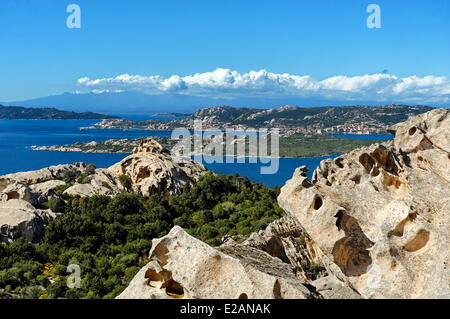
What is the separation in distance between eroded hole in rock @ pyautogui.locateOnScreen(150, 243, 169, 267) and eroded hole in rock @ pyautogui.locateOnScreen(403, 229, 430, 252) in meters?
3.69

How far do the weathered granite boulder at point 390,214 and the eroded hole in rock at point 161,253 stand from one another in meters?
2.56

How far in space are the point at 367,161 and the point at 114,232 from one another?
13.9 meters

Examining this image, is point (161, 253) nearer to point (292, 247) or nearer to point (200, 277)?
point (200, 277)

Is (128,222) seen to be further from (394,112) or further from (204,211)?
(394,112)

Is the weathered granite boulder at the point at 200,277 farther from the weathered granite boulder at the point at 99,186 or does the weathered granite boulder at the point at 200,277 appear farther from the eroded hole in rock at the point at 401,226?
the weathered granite boulder at the point at 99,186

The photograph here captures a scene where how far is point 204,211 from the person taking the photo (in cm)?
2444

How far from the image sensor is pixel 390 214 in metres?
6.47

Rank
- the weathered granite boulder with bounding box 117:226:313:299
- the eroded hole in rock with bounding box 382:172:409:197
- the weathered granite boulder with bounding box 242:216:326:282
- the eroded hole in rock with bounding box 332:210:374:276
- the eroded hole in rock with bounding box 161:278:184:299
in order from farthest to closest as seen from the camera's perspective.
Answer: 1. the weathered granite boulder with bounding box 242:216:326:282
2. the eroded hole in rock with bounding box 382:172:409:197
3. the eroded hole in rock with bounding box 332:210:374:276
4. the eroded hole in rock with bounding box 161:278:184:299
5. the weathered granite boulder with bounding box 117:226:313:299

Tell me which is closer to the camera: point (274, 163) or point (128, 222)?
point (128, 222)

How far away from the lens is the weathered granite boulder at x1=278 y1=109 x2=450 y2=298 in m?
5.51

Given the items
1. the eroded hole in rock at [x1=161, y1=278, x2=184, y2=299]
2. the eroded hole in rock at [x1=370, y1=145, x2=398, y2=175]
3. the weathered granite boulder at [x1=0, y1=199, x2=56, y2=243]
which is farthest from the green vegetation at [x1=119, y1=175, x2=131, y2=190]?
the eroded hole in rock at [x1=161, y1=278, x2=184, y2=299]

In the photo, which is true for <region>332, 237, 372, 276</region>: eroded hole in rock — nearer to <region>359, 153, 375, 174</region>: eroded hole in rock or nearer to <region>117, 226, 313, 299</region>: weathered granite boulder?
<region>117, 226, 313, 299</region>: weathered granite boulder
